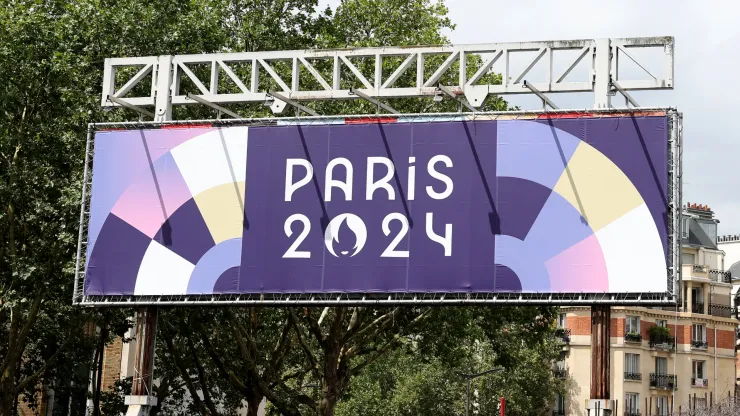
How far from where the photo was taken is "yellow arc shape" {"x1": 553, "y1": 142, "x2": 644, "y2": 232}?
930 inches

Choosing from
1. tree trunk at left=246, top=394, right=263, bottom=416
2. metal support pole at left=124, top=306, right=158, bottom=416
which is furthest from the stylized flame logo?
tree trunk at left=246, top=394, right=263, bottom=416

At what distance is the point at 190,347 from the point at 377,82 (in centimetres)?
1629

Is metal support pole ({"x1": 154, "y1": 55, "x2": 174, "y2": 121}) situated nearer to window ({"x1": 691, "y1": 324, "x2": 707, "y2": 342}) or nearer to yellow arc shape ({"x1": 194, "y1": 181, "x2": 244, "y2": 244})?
yellow arc shape ({"x1": 194, "y1": 181, "x2": 244, "y2": 244})

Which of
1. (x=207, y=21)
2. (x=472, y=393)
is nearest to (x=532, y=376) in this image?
(x=472, y=393)

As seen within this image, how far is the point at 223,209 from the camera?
2588 cm

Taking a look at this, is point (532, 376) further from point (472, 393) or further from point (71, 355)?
point (71, 355)

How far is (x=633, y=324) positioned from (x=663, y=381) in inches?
183

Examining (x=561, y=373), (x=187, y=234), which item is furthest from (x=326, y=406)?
(x=561, y=373)

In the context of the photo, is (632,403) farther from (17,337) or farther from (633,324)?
(17,337)

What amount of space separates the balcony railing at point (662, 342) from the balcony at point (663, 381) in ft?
6.16

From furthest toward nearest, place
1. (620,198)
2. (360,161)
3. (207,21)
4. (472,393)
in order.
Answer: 1. (472,393)
2. (207,21)
3. (360,161)
4. (620,198)

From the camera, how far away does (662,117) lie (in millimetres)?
23750

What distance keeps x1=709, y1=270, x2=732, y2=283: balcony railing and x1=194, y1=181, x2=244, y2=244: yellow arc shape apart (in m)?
69.1

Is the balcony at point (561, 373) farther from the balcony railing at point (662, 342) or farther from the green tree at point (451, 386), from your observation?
the balcony railing at point (662, 342)
